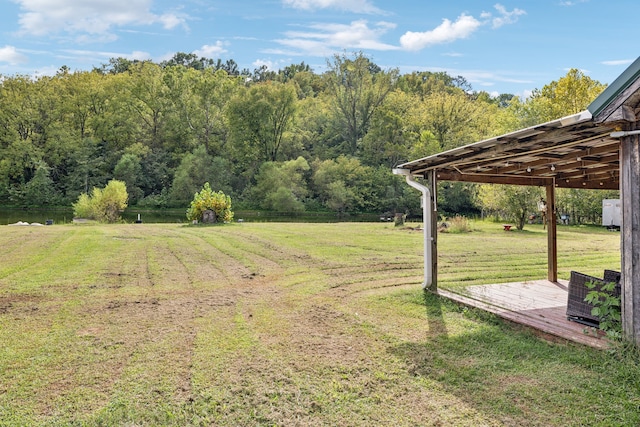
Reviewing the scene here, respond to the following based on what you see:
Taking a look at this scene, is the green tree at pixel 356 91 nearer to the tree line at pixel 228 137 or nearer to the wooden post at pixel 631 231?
the tree line at pixel 228 137

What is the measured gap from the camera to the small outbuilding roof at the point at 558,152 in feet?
10.7

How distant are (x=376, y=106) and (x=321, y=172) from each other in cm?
1013

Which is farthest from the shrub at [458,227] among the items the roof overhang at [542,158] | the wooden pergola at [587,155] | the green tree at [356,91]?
the green tree at [356,91]

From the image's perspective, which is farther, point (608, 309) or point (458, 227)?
point (458, 227)

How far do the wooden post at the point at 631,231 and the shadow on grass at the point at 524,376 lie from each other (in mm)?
364

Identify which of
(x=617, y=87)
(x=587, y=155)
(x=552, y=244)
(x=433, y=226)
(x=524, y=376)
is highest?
(x=617, y=87)

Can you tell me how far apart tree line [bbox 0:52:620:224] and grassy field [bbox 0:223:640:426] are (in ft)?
77.6

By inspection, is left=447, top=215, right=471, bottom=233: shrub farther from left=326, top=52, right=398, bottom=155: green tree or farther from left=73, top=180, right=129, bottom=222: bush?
left=326, top=52, right=398, bottom=155: green tree

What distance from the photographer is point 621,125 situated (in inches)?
134

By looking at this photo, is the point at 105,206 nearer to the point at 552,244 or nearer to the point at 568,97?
the point at 552,244

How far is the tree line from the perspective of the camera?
31438 millimetres

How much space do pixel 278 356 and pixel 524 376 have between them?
6.45 ft

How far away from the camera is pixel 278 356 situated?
3654 mm

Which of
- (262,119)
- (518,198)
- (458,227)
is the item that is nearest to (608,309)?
(458,227)
